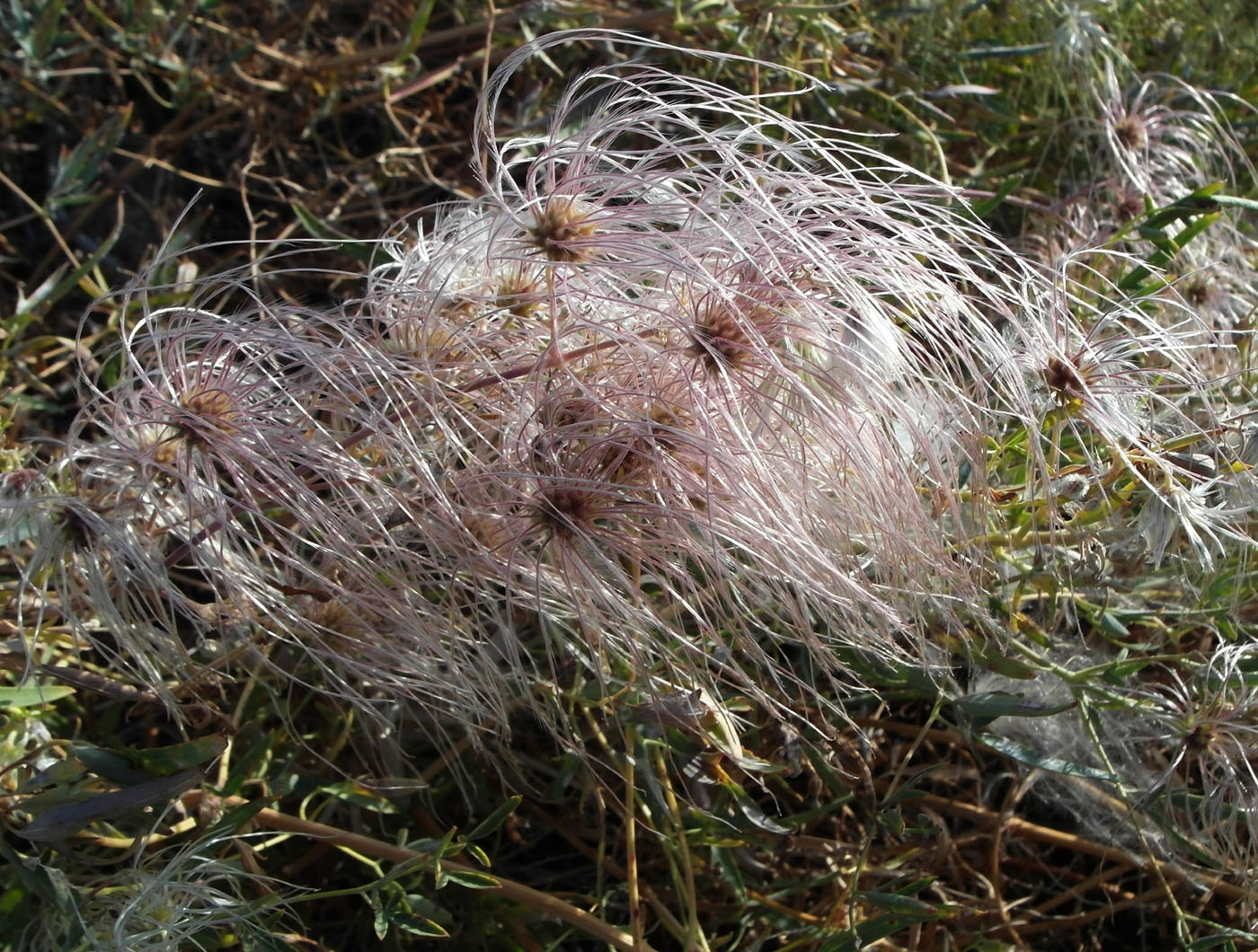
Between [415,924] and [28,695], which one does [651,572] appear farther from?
[28,695]

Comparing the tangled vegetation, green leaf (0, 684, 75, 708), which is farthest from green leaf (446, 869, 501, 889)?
green leaf (0, 684, 75, 708)

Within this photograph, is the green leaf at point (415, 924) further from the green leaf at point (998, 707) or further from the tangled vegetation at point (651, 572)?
the green leaf at point (998, 707)

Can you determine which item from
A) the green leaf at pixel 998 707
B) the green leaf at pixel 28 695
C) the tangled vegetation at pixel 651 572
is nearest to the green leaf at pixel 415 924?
the tangled vegetation at pixel 651 572

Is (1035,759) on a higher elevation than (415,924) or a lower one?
higher

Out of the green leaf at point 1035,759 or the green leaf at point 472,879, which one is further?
the green leaf at point 1035,759

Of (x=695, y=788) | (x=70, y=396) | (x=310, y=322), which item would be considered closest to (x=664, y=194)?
(x=310, y=322)

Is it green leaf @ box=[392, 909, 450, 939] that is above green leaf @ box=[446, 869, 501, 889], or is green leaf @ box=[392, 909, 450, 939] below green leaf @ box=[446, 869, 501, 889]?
below

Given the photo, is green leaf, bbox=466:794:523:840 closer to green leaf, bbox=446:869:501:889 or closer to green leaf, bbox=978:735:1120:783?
green leaf, bbox=446:869:501:889

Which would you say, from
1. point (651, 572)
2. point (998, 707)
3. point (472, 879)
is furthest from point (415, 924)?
point (998, 707)
